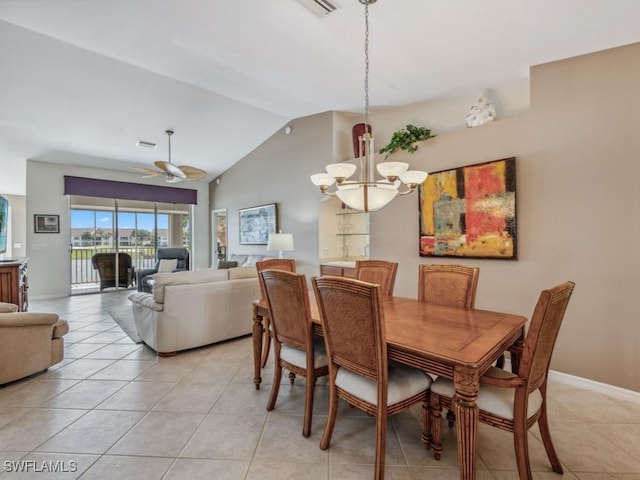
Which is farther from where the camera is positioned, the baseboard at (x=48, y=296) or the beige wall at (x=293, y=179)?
the baseboard at (x=48, y=296)

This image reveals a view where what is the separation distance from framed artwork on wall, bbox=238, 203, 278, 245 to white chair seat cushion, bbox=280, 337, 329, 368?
159 inches

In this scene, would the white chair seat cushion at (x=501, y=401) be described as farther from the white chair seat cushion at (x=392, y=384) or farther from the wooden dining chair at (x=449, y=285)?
the wooden dining chair at (x=449, y=285)

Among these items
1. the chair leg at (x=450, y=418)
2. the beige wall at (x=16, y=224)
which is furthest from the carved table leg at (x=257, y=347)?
the beige wall at (x=16, y=224)

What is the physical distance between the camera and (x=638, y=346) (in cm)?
238

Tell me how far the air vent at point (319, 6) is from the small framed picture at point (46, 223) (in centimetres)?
671

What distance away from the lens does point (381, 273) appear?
2.93 meters

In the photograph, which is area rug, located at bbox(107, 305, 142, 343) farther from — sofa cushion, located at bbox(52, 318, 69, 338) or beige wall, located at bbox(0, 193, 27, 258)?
beige wall, located at bbox(0, 193, 27, 258)

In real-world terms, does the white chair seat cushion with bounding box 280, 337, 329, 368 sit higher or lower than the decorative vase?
lower

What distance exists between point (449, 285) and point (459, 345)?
1.04 metres

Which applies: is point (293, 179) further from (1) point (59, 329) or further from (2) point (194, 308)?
(1) point (59, 329)

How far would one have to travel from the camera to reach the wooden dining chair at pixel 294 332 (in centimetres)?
194

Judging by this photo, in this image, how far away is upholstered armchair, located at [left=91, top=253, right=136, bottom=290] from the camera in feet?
22.6

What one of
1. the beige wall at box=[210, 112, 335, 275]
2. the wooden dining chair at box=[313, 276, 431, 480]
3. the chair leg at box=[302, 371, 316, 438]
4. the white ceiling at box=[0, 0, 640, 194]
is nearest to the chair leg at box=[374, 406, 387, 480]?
the wooden dining chair at box=[313, 276, 431, 480]

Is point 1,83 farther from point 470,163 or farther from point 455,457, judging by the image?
point 455,457
